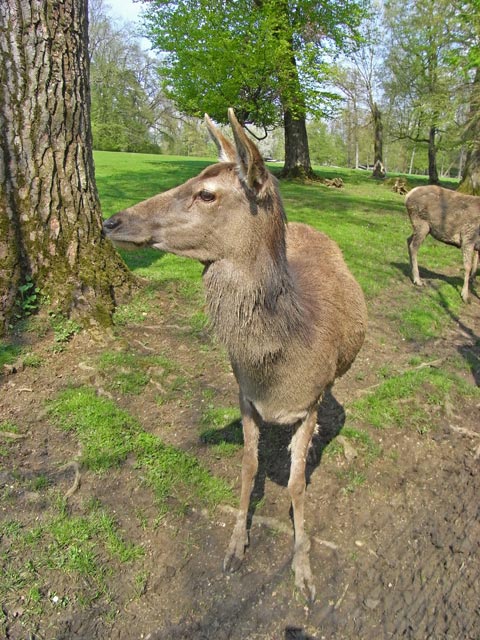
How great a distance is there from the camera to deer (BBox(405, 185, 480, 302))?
27.8ft

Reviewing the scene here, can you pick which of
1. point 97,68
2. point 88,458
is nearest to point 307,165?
point 88,458

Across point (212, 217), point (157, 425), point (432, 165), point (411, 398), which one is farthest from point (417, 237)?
point (432, 165)

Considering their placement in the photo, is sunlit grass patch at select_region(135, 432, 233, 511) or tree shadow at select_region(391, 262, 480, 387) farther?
tree shadow at select_region(391, 262, 480, 387)

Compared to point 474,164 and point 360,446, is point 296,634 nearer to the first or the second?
point 360,446

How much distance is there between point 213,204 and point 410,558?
2.67 meters

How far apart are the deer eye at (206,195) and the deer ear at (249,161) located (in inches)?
7.8

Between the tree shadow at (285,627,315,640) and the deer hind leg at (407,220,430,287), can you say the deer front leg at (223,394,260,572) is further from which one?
the deer hind leg at (407,220,430,287)

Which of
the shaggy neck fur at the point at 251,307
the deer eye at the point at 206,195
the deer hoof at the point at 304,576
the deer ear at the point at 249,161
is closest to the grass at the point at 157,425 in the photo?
the deer hoof at the point at 304,576

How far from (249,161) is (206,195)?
34 centimetres

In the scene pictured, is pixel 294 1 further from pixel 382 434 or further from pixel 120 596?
pixel 120 596

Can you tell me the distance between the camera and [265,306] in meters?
2.63

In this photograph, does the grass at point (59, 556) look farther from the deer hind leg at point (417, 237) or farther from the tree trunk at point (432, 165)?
the tree trunk at point (432, 165)

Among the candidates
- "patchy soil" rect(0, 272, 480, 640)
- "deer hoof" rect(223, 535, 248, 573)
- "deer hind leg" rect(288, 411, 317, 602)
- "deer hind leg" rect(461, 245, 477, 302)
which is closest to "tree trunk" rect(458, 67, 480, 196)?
"deer hind leg" rect(461, 245, 477, 302)

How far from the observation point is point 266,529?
10.8ft
